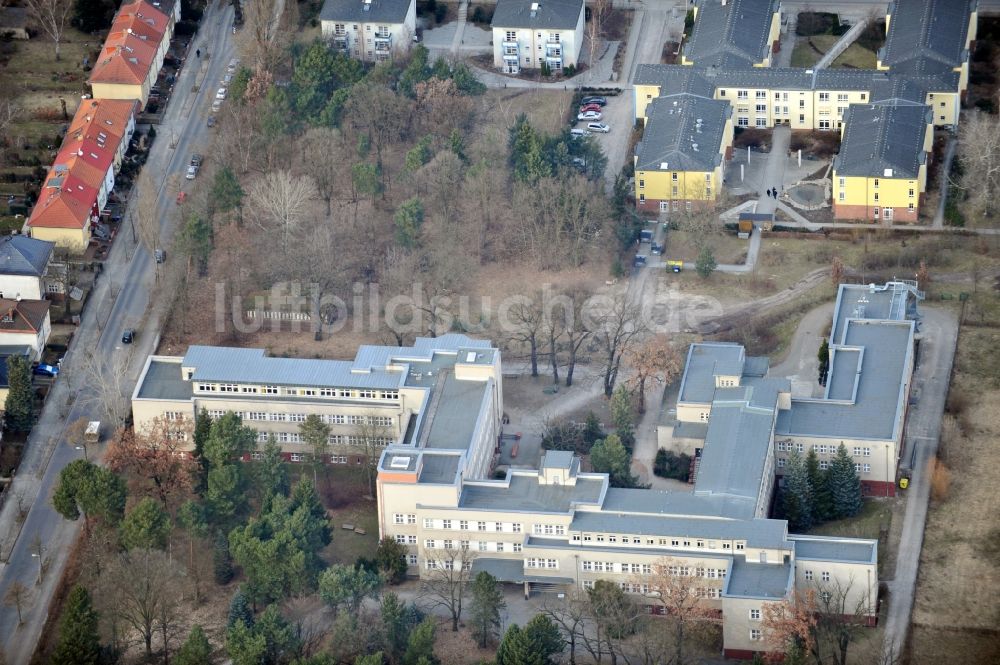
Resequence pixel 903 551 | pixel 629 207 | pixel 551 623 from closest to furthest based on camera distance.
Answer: pixel 551 623 → pixel 903 551 → pixel 629 207

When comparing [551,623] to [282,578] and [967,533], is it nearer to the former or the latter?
[282,578]

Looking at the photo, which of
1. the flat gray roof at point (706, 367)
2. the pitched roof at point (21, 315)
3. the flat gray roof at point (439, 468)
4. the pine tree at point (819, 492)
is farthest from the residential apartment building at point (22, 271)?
the pine tree at point (819, 492)

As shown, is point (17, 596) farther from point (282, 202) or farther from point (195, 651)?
point (282, 202)

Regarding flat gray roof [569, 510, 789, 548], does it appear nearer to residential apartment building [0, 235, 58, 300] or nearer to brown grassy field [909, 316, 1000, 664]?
brown grassy field [909, 316, 1000, 664]

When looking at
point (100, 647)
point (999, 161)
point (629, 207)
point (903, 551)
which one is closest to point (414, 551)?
point (100, 647)

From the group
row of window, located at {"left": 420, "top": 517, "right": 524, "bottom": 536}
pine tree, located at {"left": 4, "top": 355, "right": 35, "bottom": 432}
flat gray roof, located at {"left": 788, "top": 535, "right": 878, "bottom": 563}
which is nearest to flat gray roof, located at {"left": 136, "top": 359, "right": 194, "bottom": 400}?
pine tree, located at {"left": 4, "top": 355, "right": 35, "bottom": 432}

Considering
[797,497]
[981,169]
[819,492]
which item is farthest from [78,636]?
[981,169]

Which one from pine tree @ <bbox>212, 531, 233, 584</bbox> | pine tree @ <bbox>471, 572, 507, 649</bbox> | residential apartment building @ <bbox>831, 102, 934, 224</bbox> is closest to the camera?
pine tree @ <bbox>471, 572, 507, 649</bbox>
